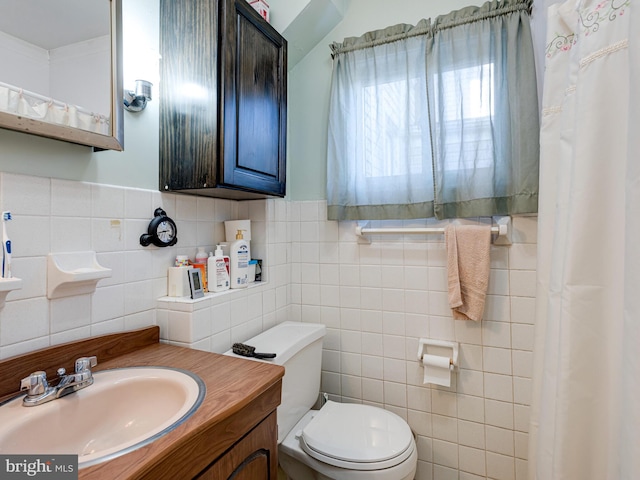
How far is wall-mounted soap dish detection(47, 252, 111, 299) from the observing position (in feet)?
2.82

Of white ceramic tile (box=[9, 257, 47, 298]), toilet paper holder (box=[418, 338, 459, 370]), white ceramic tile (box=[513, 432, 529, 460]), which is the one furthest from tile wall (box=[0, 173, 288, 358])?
white ceramic tile (box=[513, 432, 529, 460])

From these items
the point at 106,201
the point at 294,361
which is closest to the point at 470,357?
the point at 294,361

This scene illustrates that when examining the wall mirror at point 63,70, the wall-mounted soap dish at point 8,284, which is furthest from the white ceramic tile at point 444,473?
the wall mirror at point 63,70

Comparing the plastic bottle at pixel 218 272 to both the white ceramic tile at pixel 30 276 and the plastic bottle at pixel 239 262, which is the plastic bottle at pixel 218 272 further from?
the white ceramic tile at pixel 30 276

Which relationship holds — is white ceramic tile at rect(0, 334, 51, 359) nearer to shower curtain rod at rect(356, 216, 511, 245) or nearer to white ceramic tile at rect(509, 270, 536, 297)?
shower curtain rod at rect(356, 216, 511, 245)

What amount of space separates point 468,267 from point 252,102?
3.62 feet

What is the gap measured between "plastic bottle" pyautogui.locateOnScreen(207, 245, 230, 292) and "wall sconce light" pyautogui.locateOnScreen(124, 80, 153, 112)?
0.58 m

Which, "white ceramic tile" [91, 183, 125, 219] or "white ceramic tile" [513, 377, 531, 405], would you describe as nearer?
"white ceramic tile" [91, 183, 125, 219]

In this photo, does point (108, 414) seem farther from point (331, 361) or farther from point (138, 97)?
point (331, 361)

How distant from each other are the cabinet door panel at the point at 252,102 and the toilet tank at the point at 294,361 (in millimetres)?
625

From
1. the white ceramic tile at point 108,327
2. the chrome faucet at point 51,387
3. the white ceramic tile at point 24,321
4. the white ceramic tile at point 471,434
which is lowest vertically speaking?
the white ceramic tile at point 471,434

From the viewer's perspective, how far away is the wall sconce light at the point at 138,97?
108 centimetres

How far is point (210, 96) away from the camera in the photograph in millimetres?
1102

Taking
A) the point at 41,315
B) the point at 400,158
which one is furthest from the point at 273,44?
the point at 41,315
